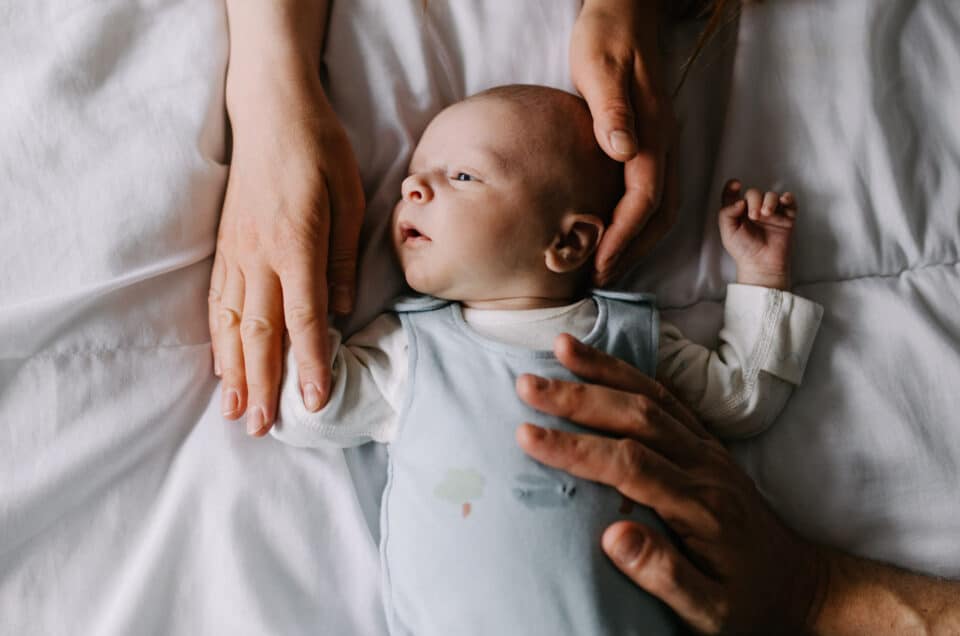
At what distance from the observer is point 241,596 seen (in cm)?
87

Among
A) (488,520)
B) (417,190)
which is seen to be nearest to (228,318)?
(417,190)

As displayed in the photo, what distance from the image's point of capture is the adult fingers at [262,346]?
894 millimetres

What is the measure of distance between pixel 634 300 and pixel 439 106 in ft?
1.28

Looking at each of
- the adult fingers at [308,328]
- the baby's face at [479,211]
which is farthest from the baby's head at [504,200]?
the adult fingers at [308,328]

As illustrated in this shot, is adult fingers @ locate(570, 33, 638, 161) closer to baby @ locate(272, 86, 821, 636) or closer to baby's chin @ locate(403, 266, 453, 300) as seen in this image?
baby @ locate(272, 86, 821, 636)

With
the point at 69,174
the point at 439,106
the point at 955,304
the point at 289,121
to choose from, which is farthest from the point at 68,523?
the point at 955,304

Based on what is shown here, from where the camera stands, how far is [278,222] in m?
0.91

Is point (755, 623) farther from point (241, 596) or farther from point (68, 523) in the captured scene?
point (68, 523)

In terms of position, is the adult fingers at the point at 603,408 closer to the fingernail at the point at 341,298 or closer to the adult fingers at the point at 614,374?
the adult fingers at the point at 614,374

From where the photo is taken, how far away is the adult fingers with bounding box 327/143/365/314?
95 centimetres

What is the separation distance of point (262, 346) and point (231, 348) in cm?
5

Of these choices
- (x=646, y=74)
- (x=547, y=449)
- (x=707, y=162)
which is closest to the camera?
(x=547, y=449)

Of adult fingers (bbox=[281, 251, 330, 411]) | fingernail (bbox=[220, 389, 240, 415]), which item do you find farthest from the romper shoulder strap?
fingernail (bbox=[220, 389, 240, 415])

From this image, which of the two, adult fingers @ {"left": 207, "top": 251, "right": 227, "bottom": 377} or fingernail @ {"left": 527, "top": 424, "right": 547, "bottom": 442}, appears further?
adult fingers @ {"left": 207, "top": 251, "right": 227, "bottom": 377}
